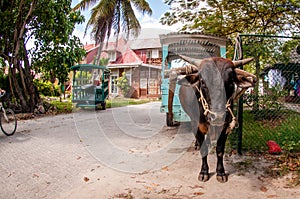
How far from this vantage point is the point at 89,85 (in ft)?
28.7

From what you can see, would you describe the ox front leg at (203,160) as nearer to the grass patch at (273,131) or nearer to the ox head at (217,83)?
the ox head at (217,83)

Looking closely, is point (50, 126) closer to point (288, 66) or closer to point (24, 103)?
point (24, 103)

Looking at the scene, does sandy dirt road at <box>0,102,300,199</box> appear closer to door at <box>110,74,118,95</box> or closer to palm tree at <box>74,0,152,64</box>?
door at <box>110,74,118,95</box>

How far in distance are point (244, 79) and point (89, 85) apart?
6.52 metres

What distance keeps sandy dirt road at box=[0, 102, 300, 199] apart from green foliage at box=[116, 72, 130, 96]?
1.42 meters

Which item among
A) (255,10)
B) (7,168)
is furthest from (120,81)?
(255,10)

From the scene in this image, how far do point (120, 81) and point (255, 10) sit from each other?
459 centimetres

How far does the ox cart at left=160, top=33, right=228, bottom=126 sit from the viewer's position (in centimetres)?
576

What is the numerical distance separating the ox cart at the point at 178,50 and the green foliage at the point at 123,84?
1.07 metres

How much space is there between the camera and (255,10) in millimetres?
7566

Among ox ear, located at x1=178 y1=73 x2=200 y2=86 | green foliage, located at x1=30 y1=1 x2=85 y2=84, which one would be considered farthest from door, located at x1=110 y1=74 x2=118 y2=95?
ox ear, located at x1=178 y1=73 x2=200 y2=86

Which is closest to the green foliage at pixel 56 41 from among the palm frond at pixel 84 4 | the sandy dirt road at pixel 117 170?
the sandy dirt road at pixel 117 170

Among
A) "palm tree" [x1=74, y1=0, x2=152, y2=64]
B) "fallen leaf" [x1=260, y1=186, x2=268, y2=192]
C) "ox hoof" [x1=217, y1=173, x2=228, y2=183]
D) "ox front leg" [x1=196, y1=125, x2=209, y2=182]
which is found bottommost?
"fallen leaf" [x1=260, y1=186, x2=268, y2=192]

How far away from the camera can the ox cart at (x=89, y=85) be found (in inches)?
295
